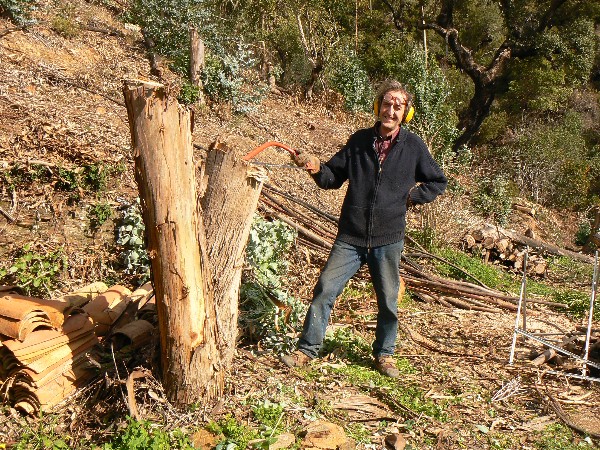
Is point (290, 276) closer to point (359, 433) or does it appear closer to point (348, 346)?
point (348, 346)

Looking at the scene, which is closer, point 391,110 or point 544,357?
point 391,110

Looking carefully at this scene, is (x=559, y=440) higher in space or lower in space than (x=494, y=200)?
lower

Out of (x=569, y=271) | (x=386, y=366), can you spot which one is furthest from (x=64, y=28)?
(x=569, y=271)

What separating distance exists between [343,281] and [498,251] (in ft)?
20.3

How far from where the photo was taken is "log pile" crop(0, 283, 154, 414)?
3.37 m

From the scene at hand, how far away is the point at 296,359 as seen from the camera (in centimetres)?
406

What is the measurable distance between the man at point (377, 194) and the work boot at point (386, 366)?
1.30ft

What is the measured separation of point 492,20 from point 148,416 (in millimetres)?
21199

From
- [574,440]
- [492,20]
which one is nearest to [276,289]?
[574,440]

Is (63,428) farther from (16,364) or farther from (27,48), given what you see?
(27,48)

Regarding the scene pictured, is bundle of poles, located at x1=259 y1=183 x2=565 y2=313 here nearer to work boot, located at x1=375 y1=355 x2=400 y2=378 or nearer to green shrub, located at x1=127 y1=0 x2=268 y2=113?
work boot, located at x1=375 y1=355 x2=400 y2=378

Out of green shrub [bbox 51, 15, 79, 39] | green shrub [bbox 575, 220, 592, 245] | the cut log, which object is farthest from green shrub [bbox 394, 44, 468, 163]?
the cut log

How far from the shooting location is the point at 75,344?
3.66 meters

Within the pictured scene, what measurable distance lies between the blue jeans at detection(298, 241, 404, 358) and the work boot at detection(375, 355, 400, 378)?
314 millimetres
